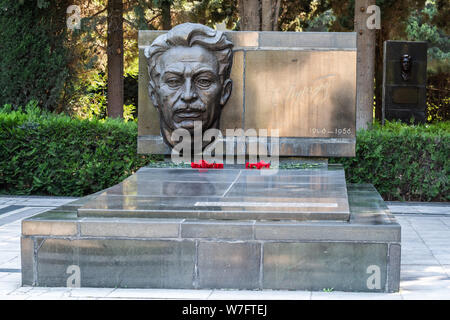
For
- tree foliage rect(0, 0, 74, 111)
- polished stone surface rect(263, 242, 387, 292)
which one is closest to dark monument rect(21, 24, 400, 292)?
polished stone surface rect(263, 242, 387, 292)

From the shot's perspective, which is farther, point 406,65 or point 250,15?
point 406,65

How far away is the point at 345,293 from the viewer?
17.0ft

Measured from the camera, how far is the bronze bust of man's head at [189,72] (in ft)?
25.3

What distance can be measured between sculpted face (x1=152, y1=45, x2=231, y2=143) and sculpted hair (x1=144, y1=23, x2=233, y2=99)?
0.07 m

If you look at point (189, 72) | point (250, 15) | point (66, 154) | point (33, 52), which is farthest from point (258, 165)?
point (33, 52)

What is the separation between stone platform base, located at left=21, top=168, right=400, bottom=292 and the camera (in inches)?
205

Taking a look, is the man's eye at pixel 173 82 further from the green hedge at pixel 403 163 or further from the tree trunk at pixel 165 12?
the tree trunk at pixel 165 12

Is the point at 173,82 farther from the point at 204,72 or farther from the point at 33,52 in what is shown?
the point at 33,52

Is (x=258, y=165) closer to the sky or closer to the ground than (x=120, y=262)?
closer to the sky

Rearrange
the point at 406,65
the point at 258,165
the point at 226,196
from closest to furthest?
1. the point at 226,196
2. the point at 258,165
3. the point at 406,65

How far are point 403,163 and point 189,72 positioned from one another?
179 inches

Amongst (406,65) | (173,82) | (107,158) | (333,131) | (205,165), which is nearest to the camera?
(173,82)

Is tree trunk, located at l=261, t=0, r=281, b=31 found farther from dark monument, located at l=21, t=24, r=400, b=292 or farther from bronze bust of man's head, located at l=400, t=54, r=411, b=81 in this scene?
dark monument, located at l=21, t=24, r=400, b=292

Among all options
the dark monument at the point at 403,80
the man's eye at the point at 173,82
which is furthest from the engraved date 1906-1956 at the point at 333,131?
the dark monument at the point at 403,80
